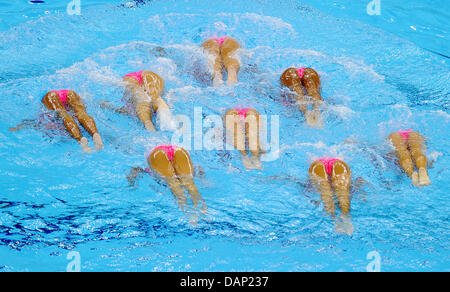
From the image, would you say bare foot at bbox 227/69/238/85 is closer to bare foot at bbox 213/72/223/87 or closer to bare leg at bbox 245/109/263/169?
bare foot at bbox 213/72/223/87

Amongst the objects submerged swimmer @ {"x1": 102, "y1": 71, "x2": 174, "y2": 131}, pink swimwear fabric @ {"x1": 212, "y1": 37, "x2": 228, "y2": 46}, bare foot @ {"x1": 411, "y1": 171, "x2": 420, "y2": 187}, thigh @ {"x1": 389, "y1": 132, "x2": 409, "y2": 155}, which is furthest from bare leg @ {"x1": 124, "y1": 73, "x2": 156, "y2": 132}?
bare foot @ {"x1": 411, "y1": 171, "x2": 420, "y2": 187}

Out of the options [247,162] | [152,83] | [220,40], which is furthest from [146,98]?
[220,40]

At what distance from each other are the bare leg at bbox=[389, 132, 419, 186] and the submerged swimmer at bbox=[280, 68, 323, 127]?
77 cm

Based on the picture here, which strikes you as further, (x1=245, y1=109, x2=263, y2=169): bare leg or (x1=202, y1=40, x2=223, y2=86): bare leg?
(x1=202, y1=40, x2=223, y2=86): bare leg

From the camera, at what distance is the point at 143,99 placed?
414 centimetres

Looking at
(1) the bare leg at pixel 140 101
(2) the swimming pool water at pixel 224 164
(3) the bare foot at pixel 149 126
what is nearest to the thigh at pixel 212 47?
(2) the swimming pool water at pixel 224 164

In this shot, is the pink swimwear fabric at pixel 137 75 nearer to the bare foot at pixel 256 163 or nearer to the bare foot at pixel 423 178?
the bare foot at pixel 256 163

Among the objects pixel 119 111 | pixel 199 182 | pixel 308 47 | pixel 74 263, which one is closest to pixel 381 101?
pixel 308 47

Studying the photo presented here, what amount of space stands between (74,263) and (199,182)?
104 cm

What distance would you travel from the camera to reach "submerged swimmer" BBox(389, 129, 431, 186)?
3.35 meters

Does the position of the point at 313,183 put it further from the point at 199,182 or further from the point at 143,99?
the point at 143,99

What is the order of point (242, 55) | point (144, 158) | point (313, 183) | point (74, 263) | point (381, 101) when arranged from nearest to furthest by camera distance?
point (74, 263) < point (313, 183) < point (144, 158) < point (381, 101) < point (242, 55)

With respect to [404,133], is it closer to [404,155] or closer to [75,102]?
[404,155]

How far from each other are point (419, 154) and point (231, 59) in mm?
2203
